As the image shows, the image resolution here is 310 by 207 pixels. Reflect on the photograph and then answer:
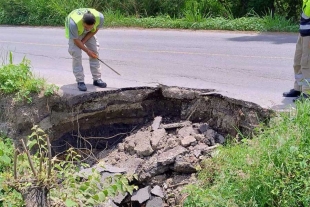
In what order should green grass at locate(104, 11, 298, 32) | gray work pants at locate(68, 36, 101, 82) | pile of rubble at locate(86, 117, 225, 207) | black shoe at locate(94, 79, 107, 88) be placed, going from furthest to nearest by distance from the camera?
1. green grass at locate(104, 11, 298, 32)
2. black shoe at locate(94, 79, 107, 88)
3. gray work pants at locate(68, 36, 101, 82)
4. pile of rubble at locate(86, 117, 225, 207)

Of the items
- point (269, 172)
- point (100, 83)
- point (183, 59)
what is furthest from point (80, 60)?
point (269, 172)

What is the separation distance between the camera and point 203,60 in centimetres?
902

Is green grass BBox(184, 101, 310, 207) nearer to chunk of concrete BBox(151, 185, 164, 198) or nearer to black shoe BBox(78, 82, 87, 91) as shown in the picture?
chunk of concrete BBox(151, 185, 164, 198)

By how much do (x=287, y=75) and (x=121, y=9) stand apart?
9.62 meters

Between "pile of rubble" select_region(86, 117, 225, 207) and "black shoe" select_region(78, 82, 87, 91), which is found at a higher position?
"black shoe" select_region(78, 82, 87, 91)

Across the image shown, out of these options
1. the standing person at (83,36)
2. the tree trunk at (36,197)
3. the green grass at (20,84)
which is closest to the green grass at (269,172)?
the tree trunk at (36,197)

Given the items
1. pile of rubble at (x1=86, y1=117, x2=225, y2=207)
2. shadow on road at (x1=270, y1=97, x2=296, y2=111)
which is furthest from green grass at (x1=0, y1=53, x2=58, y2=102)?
shadow on road at (x1=270, y1=97, x2=296, y2=111)

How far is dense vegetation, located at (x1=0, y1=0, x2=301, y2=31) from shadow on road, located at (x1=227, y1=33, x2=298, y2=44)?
66 centimetres

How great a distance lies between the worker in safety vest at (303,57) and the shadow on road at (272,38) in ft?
14.8

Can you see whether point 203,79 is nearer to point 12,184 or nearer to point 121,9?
point 12,184

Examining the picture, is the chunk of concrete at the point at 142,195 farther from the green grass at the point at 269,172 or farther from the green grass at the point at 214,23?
the green grass at the point at 214,23

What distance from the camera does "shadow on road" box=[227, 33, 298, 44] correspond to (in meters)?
10.5

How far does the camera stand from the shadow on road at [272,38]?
1054 cm

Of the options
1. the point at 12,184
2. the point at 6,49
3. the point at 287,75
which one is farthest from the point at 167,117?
the point at 6,49
